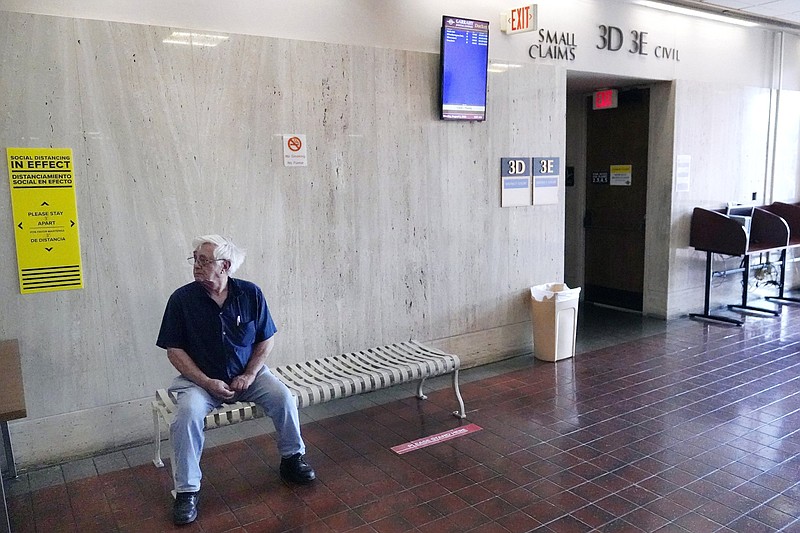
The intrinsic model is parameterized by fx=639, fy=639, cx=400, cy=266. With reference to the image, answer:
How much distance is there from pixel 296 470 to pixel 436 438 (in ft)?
3.05

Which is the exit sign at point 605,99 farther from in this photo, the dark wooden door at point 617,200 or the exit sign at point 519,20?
the exit sign at point 519,20

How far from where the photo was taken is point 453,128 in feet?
16.1

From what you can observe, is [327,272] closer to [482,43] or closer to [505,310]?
[505,310]

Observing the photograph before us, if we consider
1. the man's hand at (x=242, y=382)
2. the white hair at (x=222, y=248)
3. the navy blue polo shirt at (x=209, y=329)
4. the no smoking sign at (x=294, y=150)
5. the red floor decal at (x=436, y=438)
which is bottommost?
the red floor decal at (x=436, y=438)

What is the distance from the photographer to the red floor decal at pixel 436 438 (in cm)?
371

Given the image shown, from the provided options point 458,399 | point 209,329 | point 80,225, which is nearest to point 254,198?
point 80,225

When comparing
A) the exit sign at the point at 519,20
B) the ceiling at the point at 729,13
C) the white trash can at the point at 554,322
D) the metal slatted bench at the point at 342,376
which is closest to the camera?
the metal slatted bench at the point at 342,376

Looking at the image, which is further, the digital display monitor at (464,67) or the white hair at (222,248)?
the digital display monitor at (464,67)

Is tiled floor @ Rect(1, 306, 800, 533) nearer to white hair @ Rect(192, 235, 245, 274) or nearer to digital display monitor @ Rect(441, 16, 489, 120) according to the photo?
white hair @ Rect(192, 235, 245, 274)

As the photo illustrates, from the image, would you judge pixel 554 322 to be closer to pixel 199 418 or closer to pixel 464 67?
pixel 464 67

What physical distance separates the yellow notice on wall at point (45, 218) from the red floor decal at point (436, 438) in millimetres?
2070

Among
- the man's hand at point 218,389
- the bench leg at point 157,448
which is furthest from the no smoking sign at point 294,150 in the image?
the bench leg at point 157,448

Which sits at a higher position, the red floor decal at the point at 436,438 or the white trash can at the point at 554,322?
the white trash can at the point at 554,322

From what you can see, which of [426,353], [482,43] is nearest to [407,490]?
[426,353]
